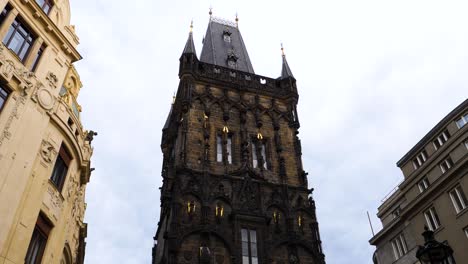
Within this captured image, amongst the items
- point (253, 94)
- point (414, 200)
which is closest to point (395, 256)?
point (414, 200)

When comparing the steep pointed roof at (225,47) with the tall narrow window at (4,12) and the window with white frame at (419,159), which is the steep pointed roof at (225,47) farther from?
the tall narrow window at (4,12)

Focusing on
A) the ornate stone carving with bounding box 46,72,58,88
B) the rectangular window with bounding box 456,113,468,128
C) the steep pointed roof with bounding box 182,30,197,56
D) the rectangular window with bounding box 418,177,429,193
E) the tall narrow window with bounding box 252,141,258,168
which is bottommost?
the ornate stone carving with bounding box 46,72,58,88

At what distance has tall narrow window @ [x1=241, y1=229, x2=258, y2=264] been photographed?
33.9 meters

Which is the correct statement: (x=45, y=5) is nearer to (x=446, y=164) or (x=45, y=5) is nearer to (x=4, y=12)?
(x=4, y=12)

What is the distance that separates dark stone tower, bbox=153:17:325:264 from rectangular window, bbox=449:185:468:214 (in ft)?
35.0

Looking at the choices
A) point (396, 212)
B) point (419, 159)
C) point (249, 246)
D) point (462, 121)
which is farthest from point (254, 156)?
point (462, 121)

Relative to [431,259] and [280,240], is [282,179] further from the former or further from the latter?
[431,259]

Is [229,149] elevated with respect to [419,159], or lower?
elevated

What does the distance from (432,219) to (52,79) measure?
25.7 m

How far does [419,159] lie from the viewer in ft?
115

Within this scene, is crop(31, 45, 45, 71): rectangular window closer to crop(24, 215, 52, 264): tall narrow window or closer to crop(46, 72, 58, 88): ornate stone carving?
crop(46, 72, 58, 88): ornate stone carving

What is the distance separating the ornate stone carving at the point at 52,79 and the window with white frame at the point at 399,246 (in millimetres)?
26629

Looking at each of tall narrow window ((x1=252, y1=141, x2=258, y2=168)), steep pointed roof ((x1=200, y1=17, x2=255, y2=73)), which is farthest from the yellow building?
steep pointed roof ((x1=200, y1=17, x2=255, y2=73))

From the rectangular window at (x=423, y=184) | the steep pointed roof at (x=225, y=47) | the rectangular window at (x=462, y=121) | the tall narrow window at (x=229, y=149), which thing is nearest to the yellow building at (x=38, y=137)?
the tall narrow window at (x=229, y=149)
